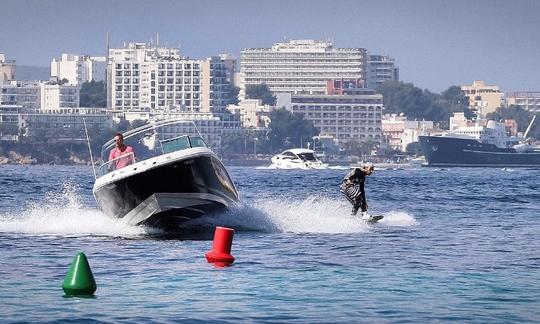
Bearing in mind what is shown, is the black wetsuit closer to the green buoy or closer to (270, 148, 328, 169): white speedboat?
the green buoy

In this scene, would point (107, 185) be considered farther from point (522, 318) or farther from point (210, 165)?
point (522, 318)

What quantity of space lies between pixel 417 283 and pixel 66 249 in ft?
28.6

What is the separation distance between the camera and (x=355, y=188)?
3853 centimetres

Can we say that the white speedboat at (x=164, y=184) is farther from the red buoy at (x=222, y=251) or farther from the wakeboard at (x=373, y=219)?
the red buoy at (x=222, y=251)

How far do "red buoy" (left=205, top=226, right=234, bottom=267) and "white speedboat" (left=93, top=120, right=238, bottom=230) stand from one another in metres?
5.58

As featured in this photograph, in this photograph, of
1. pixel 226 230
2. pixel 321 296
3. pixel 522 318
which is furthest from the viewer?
pixel 226 230

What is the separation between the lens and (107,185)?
3466 centimetres

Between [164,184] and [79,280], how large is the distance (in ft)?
36.0

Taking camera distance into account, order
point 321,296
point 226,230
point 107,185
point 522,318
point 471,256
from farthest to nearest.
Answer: point 107,185 < point 471,256 < point 226,230 < point 321,296 < point 522,318

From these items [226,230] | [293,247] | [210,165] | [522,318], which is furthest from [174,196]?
[522,318]

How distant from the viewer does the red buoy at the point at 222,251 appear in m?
28.5

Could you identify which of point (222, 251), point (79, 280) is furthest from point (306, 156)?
point (79, 280)

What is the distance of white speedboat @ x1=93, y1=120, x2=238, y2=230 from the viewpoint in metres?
34.2

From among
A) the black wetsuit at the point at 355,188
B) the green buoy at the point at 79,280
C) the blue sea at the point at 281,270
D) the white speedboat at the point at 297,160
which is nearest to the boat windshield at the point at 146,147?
the blue sea at the point at 281,270
